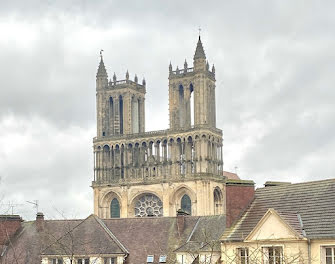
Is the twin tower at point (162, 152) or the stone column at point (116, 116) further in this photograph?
the stone column at point (116, 116)

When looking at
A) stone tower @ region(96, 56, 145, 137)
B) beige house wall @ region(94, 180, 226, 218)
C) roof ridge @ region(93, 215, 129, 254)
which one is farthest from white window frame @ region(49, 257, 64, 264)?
stone tower @ region(96, 56, 145, 137)

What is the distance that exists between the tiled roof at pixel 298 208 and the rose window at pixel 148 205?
213 ft

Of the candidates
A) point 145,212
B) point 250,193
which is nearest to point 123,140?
point 145,212

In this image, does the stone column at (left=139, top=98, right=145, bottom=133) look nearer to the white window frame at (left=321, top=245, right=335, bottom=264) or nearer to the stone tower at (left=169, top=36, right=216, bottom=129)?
the stone tower at (left=169, top=36, right=216, bottom=129)

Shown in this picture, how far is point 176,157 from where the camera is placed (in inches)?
4122

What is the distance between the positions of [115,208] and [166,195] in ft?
31.2

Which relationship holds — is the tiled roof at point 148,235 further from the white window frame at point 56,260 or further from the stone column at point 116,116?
the stone column at point 116,116

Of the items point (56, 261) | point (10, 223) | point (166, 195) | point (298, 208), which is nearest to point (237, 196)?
point (298, 208)

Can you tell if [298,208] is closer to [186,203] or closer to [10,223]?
[10,223]

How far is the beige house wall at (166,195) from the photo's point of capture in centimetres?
9912

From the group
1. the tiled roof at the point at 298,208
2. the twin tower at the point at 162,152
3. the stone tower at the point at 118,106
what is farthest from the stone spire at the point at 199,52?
the tiled roof at the point at 298,208

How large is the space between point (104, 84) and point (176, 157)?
17547 millimetres

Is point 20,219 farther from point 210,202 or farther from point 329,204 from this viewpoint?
point 210,202

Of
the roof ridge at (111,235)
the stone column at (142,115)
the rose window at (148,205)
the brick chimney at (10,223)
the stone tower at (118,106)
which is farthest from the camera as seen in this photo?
the stone column at (142,115)
